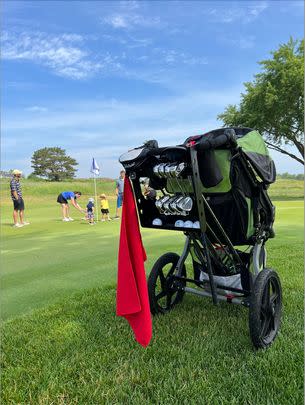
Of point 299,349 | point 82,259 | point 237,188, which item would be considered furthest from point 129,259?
point 82,259

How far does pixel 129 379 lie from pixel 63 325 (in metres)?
1.22

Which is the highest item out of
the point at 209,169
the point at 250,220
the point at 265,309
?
the point at 209,169

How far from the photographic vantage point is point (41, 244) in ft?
28.1

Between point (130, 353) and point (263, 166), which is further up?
point (263, 166)

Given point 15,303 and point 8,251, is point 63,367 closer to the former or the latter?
point 15,303

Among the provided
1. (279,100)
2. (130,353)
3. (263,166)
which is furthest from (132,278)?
(279,100)

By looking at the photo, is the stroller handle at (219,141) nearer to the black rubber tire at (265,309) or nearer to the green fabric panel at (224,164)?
the green fabric panel at (224,164)

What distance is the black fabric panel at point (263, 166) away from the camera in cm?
300

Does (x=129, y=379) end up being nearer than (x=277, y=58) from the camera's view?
Yes

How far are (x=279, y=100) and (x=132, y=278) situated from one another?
37.0 m

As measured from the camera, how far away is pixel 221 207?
316cm

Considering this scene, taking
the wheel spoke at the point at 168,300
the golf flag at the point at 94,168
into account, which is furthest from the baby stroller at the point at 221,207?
the golf flag at the point at 94,168

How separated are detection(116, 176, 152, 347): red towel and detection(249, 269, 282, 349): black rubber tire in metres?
0.82

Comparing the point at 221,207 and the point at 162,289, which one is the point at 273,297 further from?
the point at 162,289
